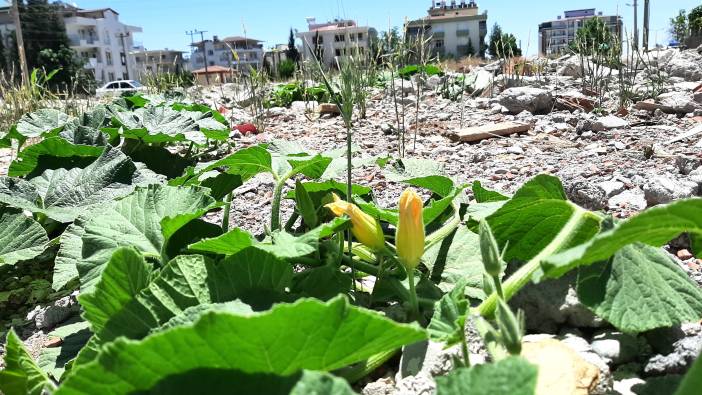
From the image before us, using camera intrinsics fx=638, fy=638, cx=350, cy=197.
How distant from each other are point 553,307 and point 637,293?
26 cm

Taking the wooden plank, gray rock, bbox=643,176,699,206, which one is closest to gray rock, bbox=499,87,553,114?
the wooden plank

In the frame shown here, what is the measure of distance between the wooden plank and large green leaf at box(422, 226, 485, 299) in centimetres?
300

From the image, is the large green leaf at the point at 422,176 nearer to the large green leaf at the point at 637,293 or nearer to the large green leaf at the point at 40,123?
the large green leaf at the point at 637,293

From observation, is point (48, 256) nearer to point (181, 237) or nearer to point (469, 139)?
point (181, 237)

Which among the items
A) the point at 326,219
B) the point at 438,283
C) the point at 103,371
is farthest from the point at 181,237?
the point at 103,371

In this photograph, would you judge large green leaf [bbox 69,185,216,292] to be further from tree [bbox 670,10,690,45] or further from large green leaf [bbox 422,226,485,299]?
tree [bbox 670,10,690,45]

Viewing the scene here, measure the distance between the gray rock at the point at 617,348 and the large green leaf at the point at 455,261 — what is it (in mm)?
294

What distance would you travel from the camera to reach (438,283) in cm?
153

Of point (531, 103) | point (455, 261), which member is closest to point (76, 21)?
point (531, 103)

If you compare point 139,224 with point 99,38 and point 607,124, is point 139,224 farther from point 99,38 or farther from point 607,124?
point 99,38

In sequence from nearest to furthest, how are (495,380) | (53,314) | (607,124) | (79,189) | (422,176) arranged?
(495,380) < (422,176) < (53,314) < (79,189) < (607,124)

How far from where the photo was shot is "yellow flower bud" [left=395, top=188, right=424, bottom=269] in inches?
46.7

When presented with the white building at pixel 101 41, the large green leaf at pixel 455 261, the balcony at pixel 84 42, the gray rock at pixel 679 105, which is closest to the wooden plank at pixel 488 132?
the gray rock at pixel 679 105

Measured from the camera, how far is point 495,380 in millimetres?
690
